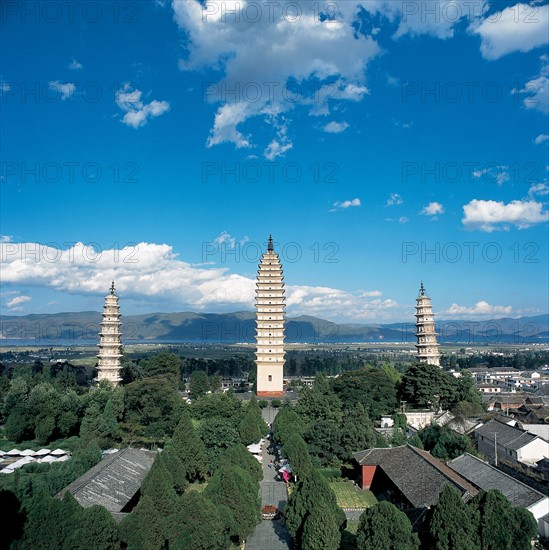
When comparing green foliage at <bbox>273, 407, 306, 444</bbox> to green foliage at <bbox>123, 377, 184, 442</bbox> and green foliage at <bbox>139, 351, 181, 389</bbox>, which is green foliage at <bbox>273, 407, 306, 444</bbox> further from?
green foliage at <bbox>139, 351, 181, 389</bbox>

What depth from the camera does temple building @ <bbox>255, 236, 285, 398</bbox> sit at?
5372 centimetres

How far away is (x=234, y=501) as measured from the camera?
17703mm

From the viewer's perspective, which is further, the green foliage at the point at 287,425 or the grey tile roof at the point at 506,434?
the green foliage at the point at 287,425

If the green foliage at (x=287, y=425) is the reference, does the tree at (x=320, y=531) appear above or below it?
below

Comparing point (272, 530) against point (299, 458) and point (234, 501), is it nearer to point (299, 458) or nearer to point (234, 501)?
point (234, 501)

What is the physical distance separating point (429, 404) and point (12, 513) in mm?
31292

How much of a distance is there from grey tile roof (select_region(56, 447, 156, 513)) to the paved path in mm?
4854

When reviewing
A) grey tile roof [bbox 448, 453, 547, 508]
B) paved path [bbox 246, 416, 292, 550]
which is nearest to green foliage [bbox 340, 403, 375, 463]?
paved path [bbox 246, 416, 292, 550]

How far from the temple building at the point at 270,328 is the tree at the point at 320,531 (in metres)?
37.0

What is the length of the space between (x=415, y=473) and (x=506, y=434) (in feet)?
33.4

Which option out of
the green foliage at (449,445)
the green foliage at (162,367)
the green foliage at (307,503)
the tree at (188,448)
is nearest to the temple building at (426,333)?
the green foliage at (449,445)

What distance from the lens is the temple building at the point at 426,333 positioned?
A: 48.1 metres

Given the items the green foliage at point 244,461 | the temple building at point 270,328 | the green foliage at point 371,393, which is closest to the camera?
the green foliage at point 244,461

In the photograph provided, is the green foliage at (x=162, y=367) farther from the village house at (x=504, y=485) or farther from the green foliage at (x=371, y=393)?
the village house at (x=504, y=485)
